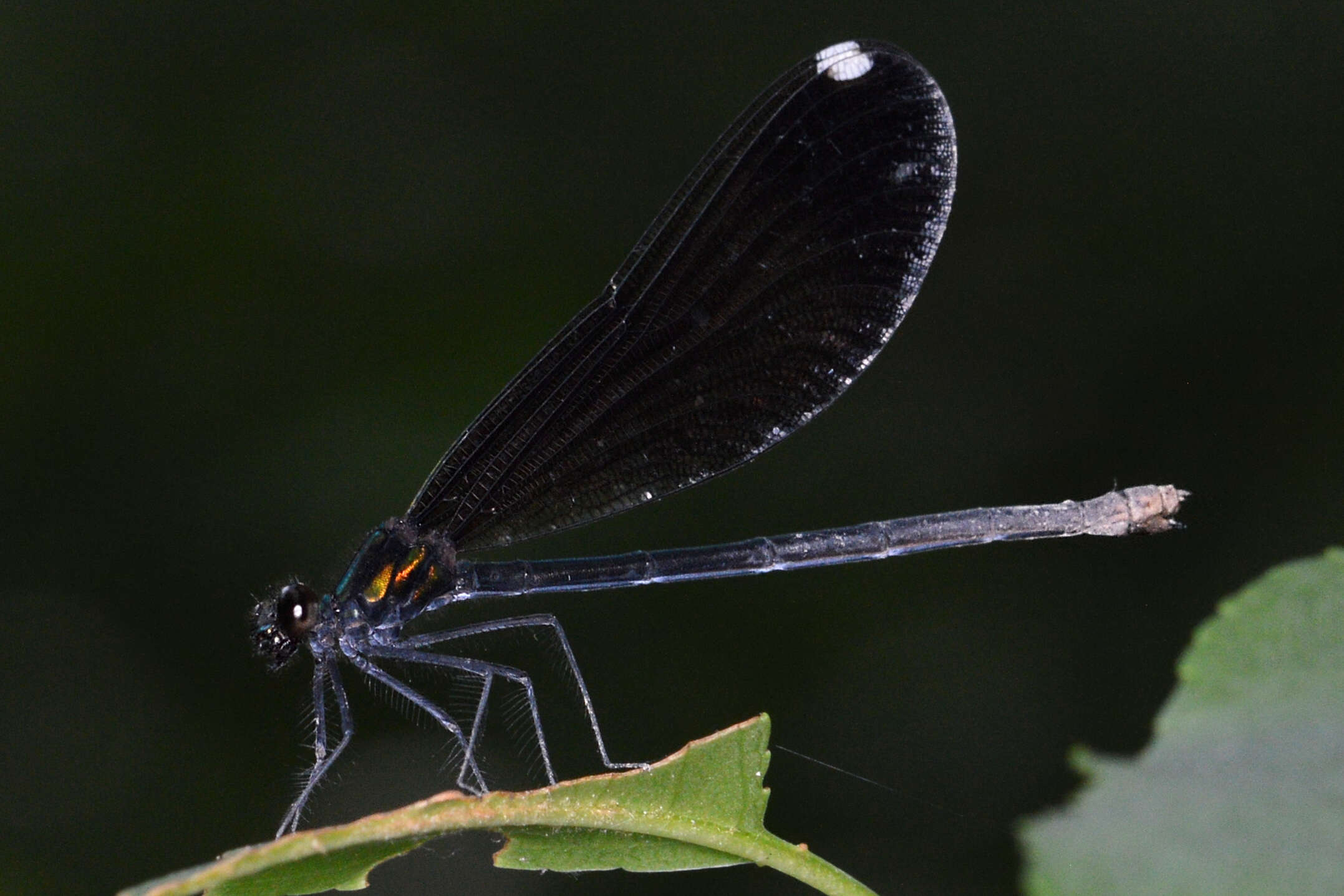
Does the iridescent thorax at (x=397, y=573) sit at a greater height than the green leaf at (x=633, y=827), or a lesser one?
greater

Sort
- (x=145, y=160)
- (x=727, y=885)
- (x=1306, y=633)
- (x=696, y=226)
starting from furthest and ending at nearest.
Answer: (x=145, y=160) → (x=727, y=885) → (x=696, y=226) → (x=1306, y=633)

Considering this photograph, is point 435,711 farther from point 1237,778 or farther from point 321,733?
point 1237,778

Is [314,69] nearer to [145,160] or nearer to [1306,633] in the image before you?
[145,160]

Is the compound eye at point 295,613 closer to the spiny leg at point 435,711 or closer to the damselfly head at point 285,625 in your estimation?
the damselfly head at point 285,625

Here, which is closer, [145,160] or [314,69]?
[145,160]

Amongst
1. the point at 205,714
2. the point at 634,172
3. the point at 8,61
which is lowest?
the point at 205,714

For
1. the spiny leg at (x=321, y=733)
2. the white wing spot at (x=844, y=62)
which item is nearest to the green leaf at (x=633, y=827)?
the spiny leg at (x=321, y=733)

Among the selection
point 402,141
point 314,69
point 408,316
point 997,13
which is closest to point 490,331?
point 408,316

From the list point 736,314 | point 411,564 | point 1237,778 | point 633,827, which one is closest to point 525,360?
point 411,564
